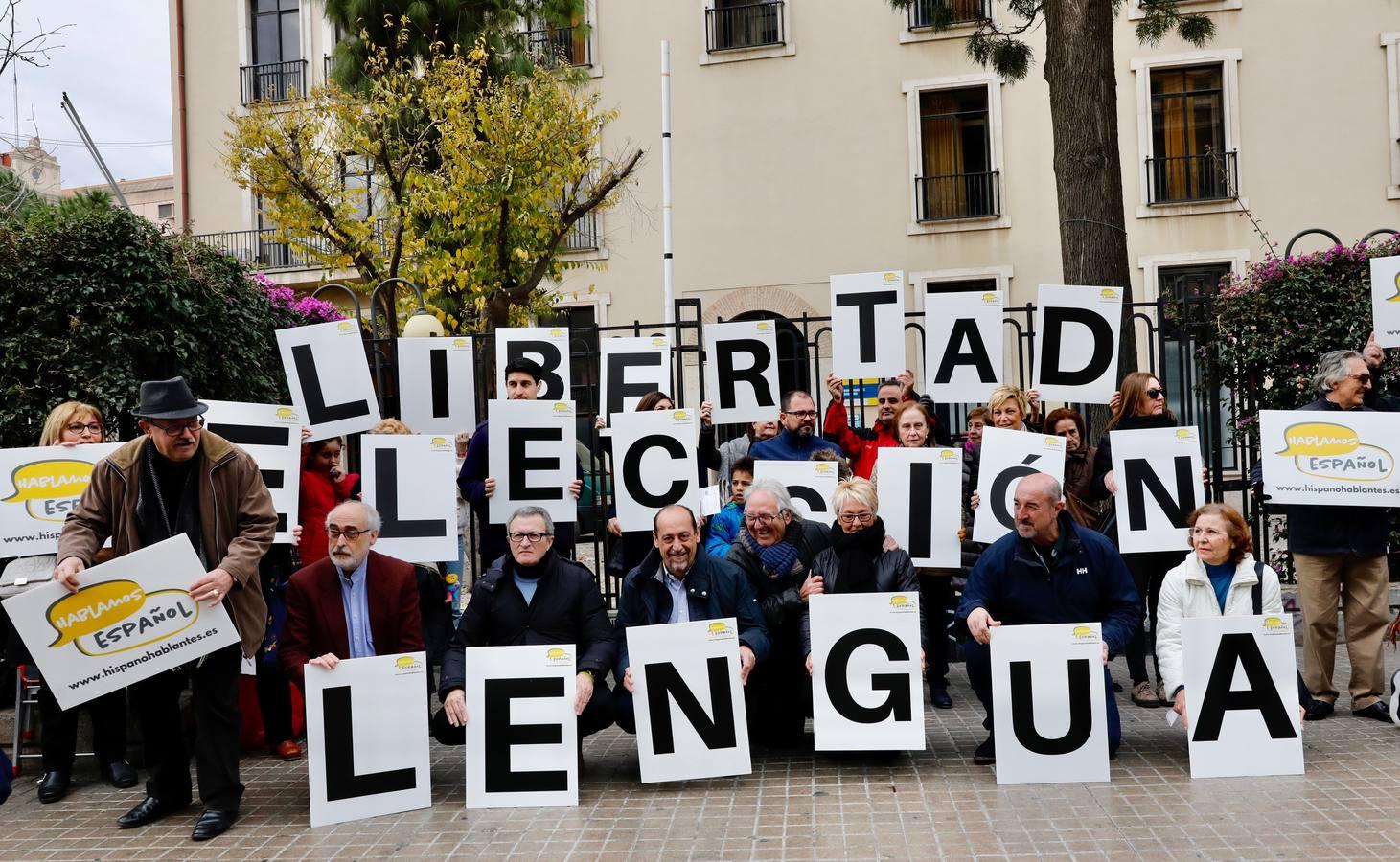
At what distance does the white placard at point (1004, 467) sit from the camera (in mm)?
7543

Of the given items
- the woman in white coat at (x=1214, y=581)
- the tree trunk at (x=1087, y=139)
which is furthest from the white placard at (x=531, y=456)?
the tree trunk at (x=1087, y=139)

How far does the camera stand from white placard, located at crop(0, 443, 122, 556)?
6988 millimetres

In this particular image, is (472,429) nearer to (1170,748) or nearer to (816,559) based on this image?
(816,559)

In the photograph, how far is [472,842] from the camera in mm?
5438

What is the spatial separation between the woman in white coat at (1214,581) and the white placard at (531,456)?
3.54 meters

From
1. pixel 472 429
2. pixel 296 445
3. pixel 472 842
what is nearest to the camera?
pixel 472 842

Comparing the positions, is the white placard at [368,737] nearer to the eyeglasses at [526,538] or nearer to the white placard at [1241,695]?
the eyeglasses at [526,538]

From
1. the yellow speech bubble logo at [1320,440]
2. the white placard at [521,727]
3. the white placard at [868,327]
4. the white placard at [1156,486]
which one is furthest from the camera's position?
the white placard at [868,327]

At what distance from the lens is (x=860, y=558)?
6.72m

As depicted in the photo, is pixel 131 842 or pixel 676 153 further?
pixel 676 153

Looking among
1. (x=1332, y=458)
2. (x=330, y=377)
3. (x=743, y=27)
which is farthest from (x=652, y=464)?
(x=743, y=27)

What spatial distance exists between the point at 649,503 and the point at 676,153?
56.6 ft

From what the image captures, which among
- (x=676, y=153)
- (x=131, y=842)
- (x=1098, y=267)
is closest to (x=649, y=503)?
(x=131, y=842)

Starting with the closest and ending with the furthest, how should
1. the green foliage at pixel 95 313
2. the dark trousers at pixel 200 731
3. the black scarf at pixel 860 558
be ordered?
the dark trousers at pixel 200 731, the black scarf at pixel 860 558, the green foliage at pixel 95 313
